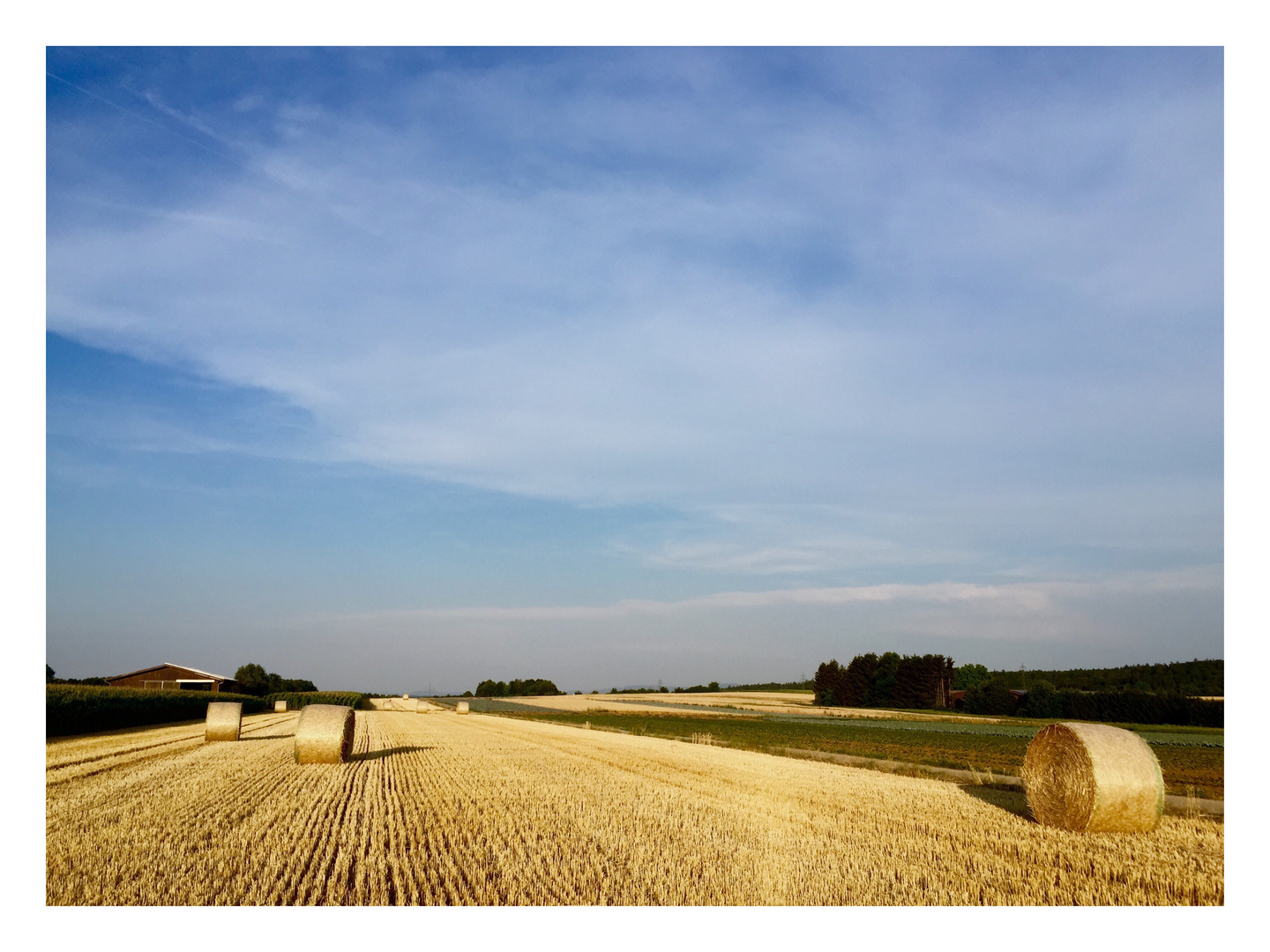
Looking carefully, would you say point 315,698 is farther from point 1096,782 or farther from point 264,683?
point 1096,782

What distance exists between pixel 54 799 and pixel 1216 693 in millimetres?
60309

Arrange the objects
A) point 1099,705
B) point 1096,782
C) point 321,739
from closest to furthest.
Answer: point 1096,782
point 321,739
point 1099,705

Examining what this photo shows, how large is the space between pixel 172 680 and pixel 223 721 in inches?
2001

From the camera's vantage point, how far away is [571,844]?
9.88 meters

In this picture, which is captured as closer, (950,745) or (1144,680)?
(950,745)

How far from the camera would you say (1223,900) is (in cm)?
805

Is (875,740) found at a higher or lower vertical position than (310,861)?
lower

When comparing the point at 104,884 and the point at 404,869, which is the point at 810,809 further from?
the point at 104,884

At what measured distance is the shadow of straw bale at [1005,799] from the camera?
14.1 m

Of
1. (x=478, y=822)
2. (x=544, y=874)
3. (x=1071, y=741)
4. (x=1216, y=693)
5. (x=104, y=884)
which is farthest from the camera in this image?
(x=1216, y=693)

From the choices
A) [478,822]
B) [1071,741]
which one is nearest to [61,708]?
[478,822]

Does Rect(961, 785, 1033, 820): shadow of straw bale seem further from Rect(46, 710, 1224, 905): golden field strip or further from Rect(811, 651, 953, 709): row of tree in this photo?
Rect(811, 651, 953, 709): row of tree

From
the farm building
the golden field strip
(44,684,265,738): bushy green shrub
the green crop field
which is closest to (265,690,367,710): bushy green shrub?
the farm building

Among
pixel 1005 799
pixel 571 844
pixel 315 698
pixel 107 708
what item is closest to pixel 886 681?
pixel 315 698
